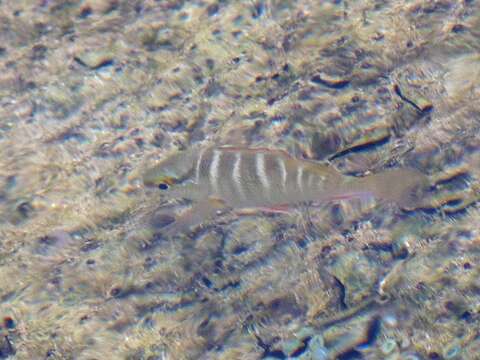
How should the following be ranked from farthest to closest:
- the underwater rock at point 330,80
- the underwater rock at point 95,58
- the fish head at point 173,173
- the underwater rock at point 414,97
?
the underwater rock at point 95,58 → the underwater rock at point 330,80 → the underwater rock at point 414,97 → the fish head at point 173,173

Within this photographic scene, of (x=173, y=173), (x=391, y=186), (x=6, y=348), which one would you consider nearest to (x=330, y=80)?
(x=391, y=186)

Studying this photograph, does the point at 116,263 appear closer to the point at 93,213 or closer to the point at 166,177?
the point at 93,213

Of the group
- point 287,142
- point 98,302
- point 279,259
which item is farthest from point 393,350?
point 98,302

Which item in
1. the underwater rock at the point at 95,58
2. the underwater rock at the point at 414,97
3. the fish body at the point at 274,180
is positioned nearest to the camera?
the fish body at the point at 274,180

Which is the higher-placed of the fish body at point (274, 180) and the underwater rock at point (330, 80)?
the underwater rock at point (330, 80)

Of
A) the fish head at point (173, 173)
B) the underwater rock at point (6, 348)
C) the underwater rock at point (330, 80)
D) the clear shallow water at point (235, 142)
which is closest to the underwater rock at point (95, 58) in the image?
the clear shallow water at point (235, 142)

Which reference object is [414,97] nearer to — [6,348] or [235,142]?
[235,142]

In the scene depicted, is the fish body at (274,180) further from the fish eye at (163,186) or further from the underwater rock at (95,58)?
the underwater rock at (95,58)
